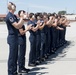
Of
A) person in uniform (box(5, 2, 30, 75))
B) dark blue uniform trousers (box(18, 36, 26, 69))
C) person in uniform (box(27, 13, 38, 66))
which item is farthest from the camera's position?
person in uniform (box(27, 13, 38, 66))

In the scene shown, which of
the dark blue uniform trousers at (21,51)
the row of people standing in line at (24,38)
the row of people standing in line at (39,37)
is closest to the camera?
the row of people standing in line at (24,38)

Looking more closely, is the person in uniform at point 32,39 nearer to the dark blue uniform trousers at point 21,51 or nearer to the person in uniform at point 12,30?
the dark blue uniform trousers at point 21,51

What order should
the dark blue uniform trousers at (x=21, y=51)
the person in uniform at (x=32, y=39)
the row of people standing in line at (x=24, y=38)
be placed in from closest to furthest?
the row of people standing in line at (x=24, y=38)
the dark blue uniform trousers at (x=21, y=51)
the person in uniform at (x=32, y=39)

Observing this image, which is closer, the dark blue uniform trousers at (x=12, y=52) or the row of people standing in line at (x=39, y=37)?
the dark blue uniform trousers at (x=12, y=52)

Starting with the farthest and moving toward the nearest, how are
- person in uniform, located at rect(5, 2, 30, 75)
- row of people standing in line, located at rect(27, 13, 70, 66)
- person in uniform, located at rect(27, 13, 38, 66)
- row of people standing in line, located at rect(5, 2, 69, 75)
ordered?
1. row of people standing in line, located at rect(27, 13, 70, 66)
2. person in uniform, located at rect(27, 13, 38, 66)
3. row of people standing in line, located at rect(5, 2, 69, 75)
4. person in uniform, located at rect(5, 2, 30, 75)

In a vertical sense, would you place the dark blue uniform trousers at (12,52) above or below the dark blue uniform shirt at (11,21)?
below

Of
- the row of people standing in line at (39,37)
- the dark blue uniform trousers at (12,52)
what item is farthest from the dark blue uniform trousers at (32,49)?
the dark blue uniform trousers at (12,52)

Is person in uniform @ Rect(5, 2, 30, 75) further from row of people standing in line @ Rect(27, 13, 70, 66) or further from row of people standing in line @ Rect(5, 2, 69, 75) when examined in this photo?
row of people standing in line @ Rect(27, 13, 70, 66)

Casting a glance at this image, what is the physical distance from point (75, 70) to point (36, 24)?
1.90 metres

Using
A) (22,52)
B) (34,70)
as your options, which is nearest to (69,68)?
(34,70)

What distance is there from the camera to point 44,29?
36.6ft

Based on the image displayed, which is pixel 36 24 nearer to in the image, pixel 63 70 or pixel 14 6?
pixel 63 70

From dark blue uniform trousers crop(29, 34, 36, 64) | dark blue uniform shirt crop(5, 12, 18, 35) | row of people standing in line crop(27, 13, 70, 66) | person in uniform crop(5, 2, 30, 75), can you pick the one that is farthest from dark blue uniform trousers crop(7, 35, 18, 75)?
dark blue uniform trousers crop(29, 34, 36, 64)

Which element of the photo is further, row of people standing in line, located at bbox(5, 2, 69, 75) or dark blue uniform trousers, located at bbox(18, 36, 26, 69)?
dark blue uniform trousers, located at bbox(18, 36, 26, 69)
